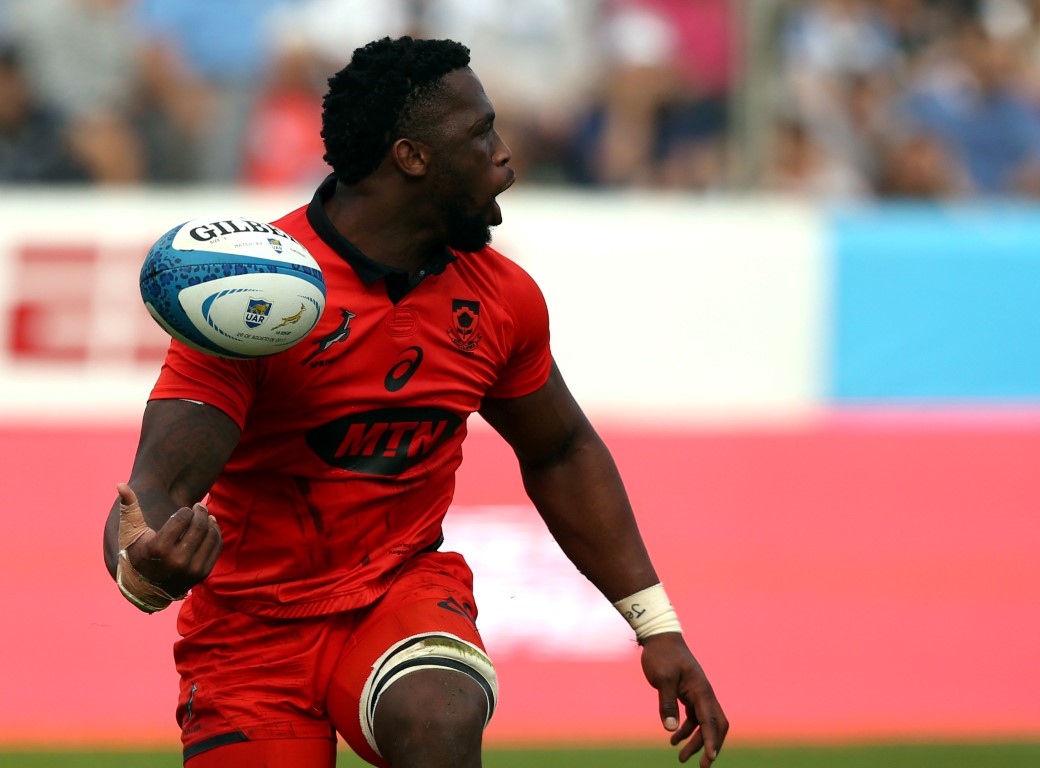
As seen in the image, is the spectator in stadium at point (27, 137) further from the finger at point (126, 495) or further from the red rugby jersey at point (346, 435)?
the finger at point (126, 495)

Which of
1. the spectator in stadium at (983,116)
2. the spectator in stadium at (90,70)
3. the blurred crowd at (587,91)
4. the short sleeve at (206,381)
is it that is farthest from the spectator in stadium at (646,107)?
the short sleeve at (206,381)

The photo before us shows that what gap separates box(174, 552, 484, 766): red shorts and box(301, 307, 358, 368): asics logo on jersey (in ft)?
1.94

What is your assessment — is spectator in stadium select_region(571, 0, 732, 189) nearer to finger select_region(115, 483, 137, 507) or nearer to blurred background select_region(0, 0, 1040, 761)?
blurred background select_region(0, 0, 1040, 761)

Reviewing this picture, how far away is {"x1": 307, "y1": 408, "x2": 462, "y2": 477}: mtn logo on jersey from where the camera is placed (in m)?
3.94

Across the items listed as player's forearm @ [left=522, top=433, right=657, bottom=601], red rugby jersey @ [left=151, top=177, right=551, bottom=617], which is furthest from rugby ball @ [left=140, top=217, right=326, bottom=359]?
player's forearm @ [left=522, top=433, right=657, bottom=601]

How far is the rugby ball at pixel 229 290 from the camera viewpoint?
139 inches

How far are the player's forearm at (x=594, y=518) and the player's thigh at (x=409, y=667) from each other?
51 cm

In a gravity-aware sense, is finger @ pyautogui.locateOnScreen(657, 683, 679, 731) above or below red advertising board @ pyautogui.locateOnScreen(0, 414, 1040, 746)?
above

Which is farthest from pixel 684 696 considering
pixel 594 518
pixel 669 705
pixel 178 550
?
pixel 178 550

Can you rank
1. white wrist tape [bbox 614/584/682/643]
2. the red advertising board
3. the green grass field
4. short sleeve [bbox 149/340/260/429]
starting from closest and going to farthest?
short sleeve [bbox 149/340/260/429] → white wrist tape [bbox 614/584/682/643] → the green grass field → the red advertising board

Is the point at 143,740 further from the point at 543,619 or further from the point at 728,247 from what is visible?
the point at 728,247

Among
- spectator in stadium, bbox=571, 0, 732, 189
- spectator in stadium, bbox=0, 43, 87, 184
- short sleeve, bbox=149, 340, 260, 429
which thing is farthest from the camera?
spectator in stadium, bbox=571, 0, 732, 189

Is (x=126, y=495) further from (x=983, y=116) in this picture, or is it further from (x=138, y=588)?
(x=983, y=116)

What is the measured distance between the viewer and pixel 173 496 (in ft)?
11.7
